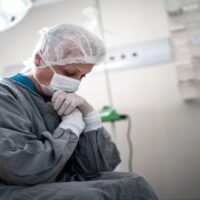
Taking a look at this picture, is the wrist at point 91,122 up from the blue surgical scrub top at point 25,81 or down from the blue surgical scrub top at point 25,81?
down

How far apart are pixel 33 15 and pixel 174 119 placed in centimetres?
147

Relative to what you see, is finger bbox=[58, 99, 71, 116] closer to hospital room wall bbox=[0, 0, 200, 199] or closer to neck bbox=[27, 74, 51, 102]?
neck bbox=[27, 74, 51, 102]

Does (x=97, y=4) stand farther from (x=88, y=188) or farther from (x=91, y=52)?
(x=88, y=188)

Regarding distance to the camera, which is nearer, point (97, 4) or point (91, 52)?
point (91, 52)

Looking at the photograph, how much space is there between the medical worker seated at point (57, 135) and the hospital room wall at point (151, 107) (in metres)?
1.07

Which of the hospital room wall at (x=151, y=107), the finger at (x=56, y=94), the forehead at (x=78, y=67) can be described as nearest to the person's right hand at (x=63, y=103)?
the finger at (x=56, y=94)

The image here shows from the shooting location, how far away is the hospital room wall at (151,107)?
6.66ft

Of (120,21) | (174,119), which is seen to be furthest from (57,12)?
(174,119)

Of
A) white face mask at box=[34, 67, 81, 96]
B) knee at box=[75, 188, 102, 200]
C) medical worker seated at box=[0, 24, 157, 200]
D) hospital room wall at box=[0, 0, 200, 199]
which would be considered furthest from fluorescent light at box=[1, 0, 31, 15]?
knee at box=[75, 188, 102, 200]

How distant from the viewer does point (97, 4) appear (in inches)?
89.2

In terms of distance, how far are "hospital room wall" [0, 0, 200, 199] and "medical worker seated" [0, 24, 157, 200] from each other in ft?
3.52

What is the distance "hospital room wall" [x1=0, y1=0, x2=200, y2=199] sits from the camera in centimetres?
203

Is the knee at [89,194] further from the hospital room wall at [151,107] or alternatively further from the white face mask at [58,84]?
the hospital room wall at [151,107]

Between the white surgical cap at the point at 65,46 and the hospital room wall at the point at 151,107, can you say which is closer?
the white surgical cap at the point at 65,46
